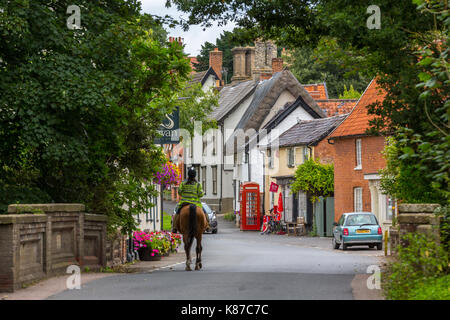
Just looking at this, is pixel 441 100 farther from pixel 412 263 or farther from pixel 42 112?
pixel 42 112

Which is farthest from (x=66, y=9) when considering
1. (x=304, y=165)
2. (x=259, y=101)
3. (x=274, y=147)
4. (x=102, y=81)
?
(x=259, y=101)

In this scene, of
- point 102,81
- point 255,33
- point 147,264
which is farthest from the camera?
point 147,264

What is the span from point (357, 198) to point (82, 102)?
1290 inches

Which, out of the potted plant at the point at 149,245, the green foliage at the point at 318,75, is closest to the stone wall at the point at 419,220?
the potted plant at the point at 149,245

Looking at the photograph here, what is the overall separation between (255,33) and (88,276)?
745 cm

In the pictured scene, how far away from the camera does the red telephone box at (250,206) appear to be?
198 feet

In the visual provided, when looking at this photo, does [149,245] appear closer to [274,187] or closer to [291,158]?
[274,187]

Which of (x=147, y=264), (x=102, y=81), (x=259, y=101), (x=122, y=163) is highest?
(x=259, y=101)

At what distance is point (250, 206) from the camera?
61.0 metres

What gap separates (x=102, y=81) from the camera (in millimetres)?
17312

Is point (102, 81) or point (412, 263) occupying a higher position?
point (102, 81)

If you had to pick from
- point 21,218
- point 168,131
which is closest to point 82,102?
point 21,218

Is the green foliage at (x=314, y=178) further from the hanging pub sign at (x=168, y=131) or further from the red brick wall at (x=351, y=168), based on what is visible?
the hanging pub sign at (x=168, y=131)

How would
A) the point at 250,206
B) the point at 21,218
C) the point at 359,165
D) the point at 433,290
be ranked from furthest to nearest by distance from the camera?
the point at 250,206 → the point at 359,165 → the point at 21,218 → the point at 433,290
